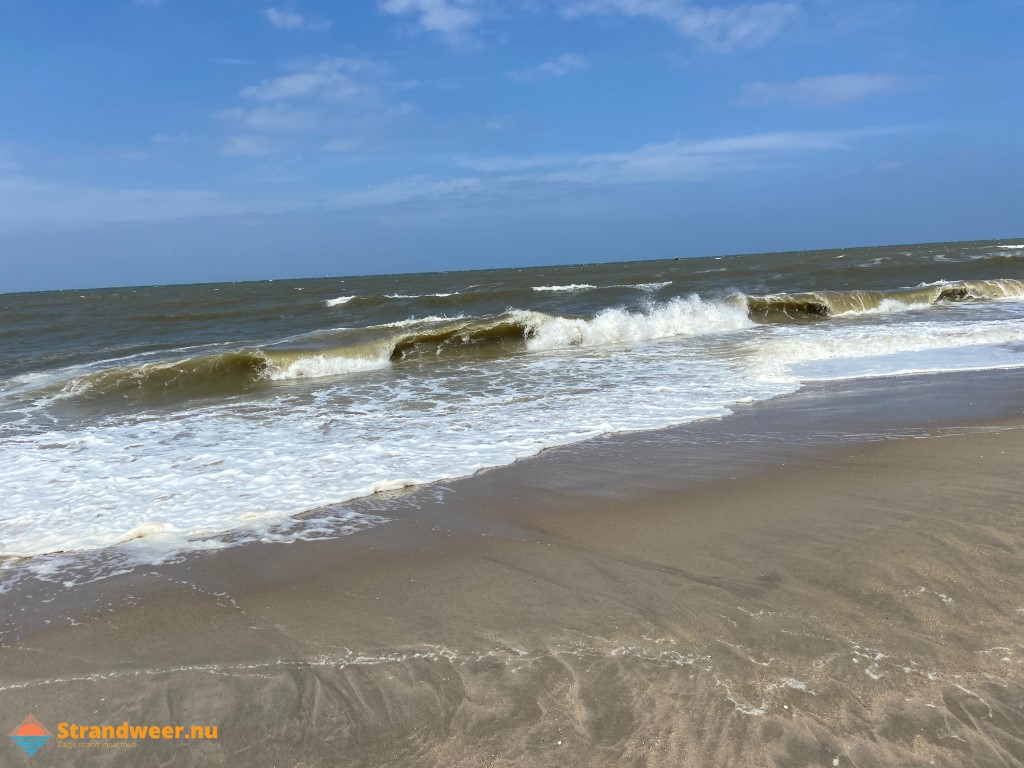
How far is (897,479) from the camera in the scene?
13.6 ft

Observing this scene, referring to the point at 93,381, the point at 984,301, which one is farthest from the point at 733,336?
the point at 93,381

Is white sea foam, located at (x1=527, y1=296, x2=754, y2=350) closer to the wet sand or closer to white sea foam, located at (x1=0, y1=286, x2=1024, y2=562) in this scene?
white sea foam, located at (x1=0, y1=286, x2=1024, y2=562)

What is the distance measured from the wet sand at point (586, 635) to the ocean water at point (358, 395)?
713 mm

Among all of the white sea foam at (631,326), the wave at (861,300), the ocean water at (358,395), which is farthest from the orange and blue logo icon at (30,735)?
the wave at (861,300)

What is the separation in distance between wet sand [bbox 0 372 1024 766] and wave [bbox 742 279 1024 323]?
1361 cm

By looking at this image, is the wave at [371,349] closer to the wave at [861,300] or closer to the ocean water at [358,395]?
the ocean water at [358,395]

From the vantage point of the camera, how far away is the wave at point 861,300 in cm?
1717

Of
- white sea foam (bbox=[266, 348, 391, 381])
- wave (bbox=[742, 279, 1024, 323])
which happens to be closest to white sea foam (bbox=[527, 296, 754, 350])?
wave (bbox=[742, 279, 1024, 323])

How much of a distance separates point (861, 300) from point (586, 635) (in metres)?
18.1

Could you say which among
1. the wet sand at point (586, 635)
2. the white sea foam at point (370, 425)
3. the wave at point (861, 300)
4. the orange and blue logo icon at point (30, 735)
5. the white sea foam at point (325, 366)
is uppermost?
the wave at point (861, 300)

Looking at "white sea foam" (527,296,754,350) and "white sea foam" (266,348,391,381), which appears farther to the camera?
"white sea foam" (527,296,754,350)

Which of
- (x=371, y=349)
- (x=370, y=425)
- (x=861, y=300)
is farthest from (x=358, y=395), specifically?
(x=861, y=300)

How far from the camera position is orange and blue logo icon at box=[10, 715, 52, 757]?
213 cm

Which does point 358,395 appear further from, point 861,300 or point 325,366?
point 861,300
